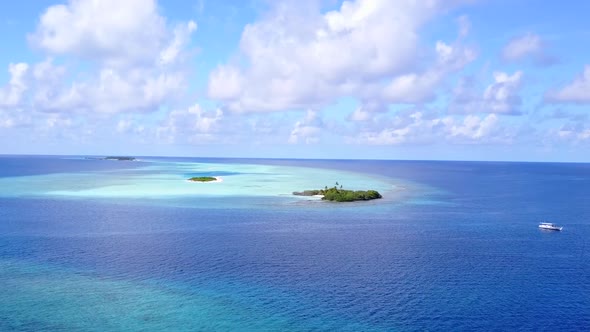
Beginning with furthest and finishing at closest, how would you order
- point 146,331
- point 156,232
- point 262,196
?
point 262,196 < point 156,232 < point 146,331

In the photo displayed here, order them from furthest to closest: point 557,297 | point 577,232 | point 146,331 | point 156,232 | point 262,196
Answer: point 262,196 < point 577,232 < point 156,232 < point 557,297 < point 146,331

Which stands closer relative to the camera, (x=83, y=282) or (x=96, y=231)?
(x=83, y=282)

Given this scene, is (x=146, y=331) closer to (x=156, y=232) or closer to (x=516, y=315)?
(x=516, y=315)

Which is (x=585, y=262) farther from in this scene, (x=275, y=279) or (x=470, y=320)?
(x=275, y=279)

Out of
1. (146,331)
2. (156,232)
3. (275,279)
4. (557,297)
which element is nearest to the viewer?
(146,331)

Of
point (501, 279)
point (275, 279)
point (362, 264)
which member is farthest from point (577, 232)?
point (275, 279)

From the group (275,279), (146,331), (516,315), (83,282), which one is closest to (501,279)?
(516,315)
